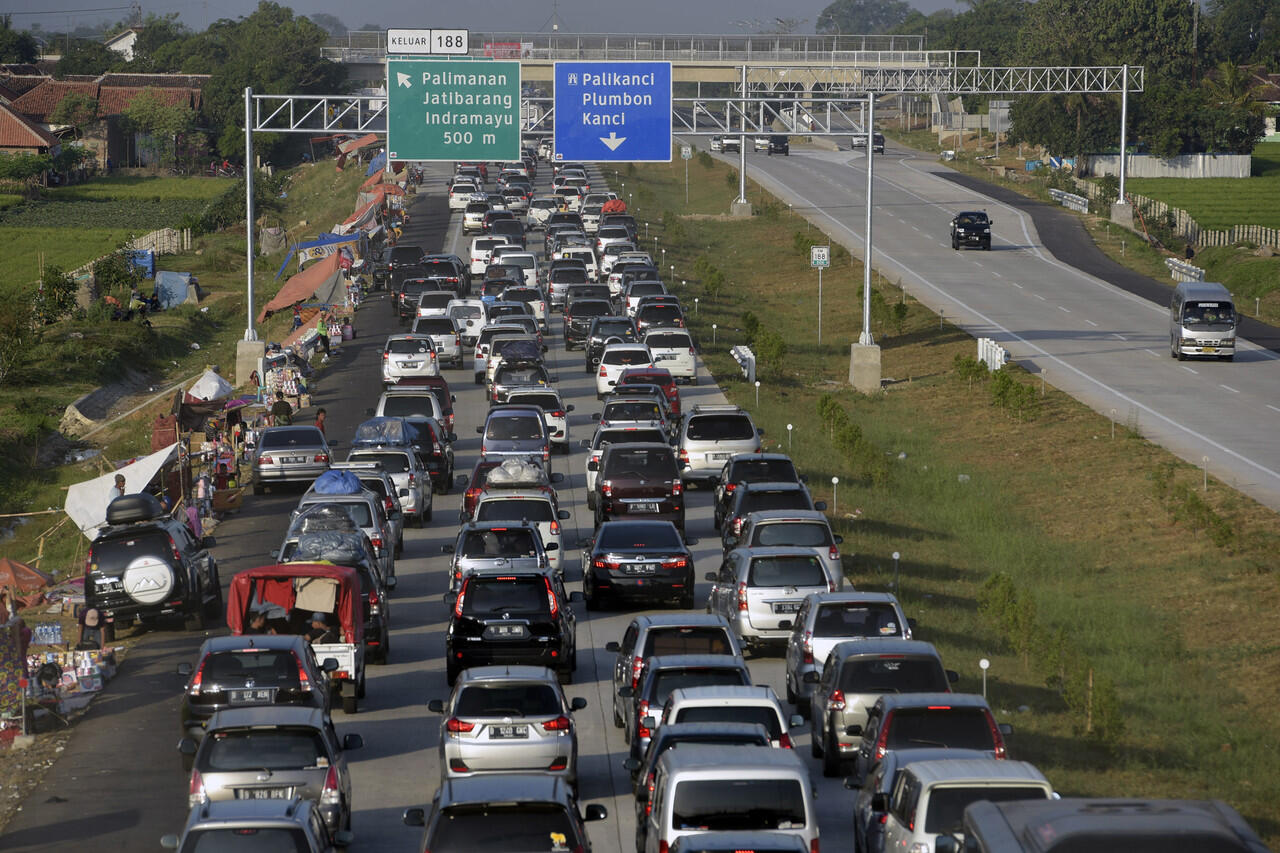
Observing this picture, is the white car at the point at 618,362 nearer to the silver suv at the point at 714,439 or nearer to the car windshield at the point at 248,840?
the silver suv at the point at 714,439

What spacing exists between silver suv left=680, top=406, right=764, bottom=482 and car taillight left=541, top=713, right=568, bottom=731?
18179 mm

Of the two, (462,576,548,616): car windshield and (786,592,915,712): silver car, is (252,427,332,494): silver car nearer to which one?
(462,576,548,616): car windshield

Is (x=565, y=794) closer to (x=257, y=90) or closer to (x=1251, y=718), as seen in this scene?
(x=1251, y=718)

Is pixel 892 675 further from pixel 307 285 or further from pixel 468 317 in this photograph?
pixel 307 285

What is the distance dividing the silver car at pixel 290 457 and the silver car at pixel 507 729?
18.6m

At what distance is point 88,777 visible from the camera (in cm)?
1958

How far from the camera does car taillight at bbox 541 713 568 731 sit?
1755cm

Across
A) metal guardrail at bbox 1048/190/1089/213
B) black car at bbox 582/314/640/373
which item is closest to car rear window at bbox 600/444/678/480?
black car at bbox 582/314/640/373

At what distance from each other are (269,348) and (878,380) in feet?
57.9

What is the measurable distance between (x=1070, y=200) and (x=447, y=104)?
57.3 metres

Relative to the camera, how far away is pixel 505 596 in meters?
22.5

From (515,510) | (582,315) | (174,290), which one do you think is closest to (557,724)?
(515,510)

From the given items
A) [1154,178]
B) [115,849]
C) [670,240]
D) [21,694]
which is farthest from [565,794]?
[1154,178]

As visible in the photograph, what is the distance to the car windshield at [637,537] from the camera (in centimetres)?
2655
